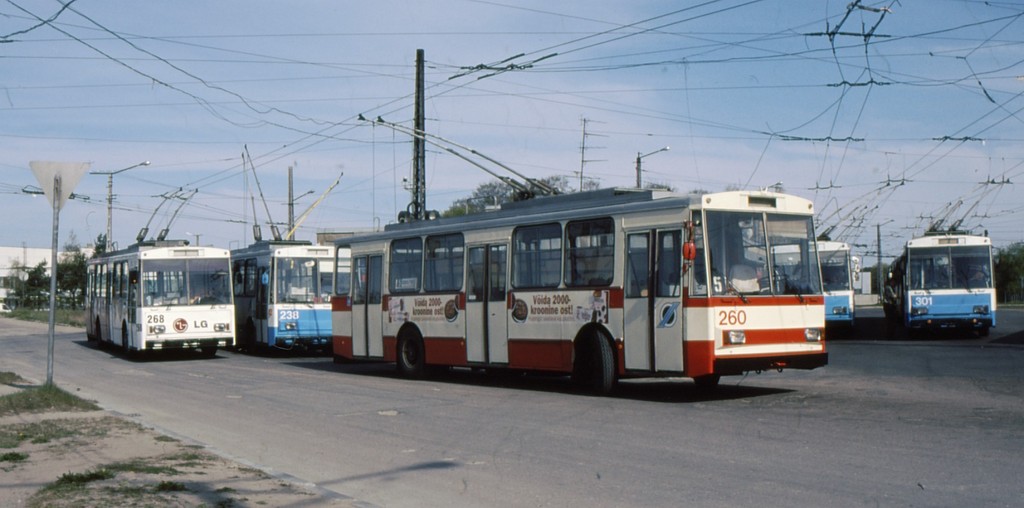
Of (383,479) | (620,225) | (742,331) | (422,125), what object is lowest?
(383,479)

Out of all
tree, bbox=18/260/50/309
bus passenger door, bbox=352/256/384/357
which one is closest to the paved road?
bus passenger door, bbox=352/256/384/357

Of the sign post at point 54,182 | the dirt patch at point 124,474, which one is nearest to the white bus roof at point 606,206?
the sign post at point 54,182

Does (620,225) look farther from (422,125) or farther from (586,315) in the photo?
(422,125)

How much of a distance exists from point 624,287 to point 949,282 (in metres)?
20.5

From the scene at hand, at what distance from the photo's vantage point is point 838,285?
1511 inches

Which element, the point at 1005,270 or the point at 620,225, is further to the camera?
the point at 1005,270

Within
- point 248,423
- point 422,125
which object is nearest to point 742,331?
point 248,423

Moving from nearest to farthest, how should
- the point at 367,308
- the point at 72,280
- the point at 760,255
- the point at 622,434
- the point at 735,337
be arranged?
the point at 622,434 → the point at 735,337 → the point at 760,255 → the point at 367,308 → the point at 72,280

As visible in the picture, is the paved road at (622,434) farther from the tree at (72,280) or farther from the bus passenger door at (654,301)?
the tree at (72,280)

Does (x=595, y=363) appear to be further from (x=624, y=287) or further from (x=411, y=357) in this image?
(x=411, y=357)

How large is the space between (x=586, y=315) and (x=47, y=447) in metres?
8.21

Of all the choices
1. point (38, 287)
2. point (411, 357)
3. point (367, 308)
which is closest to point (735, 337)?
point (411, 357)

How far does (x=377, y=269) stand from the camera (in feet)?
73.6

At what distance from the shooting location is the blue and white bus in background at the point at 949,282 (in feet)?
108
